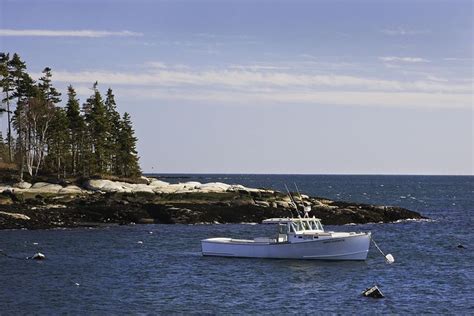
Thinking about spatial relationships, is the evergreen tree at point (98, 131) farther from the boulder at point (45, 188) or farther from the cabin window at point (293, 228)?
the cabin window at point (293, 228)

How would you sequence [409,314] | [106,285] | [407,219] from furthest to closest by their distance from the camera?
[407,219] < [106,285] < [409,314]

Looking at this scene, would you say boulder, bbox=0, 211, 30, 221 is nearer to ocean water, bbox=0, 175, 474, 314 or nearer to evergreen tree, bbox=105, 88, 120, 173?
ocean water, bbox=0, 175, 474, 314

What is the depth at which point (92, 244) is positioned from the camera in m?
62.2

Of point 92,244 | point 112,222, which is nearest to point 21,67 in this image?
point 112,222

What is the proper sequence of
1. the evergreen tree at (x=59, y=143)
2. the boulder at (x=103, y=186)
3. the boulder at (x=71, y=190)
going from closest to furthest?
1. the boulder at (x=71, y=190)
2. the boulder at (x=103, y=186)
3. the evergreen tree at (x=59, y=143)

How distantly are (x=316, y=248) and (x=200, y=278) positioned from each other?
10.5 metres

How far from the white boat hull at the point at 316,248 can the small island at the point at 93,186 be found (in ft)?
85.6

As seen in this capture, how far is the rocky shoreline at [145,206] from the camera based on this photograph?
249 ft

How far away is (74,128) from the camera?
10506 centimetres

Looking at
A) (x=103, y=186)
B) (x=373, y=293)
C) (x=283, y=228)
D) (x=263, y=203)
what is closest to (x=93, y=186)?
(x=103, y=186)

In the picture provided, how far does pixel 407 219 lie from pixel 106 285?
58.4 meters

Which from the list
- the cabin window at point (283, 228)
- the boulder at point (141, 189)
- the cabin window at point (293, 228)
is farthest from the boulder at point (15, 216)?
the cabin window at point (293, 228)

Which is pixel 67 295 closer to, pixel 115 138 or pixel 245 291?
pixel 245 291

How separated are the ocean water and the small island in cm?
858
